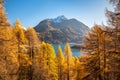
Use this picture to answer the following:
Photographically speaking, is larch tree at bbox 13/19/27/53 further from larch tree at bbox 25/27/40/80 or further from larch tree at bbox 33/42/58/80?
larch tree at bbox 33/42/58/80

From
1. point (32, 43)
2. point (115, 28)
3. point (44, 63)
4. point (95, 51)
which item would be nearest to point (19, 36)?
point (32, 43)

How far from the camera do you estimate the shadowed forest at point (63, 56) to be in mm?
15760

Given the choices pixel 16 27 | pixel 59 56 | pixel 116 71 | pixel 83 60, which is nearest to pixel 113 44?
pixel 116 71

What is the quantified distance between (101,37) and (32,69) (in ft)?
76.4

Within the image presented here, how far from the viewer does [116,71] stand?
619 inches

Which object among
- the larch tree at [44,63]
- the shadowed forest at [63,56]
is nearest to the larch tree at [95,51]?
the shadowed forest at [63,56]

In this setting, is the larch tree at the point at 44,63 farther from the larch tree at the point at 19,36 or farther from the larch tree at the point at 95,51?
the larch tree at the point at 95,51

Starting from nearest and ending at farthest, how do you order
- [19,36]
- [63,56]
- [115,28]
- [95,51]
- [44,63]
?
[115,28] < [95,51] < [19,36] < [44,63] < [63,56]

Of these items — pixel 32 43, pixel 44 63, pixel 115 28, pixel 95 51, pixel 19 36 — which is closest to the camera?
pixel 115 28

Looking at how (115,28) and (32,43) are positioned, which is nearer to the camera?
(115,28)

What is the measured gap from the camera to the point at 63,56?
5400cm

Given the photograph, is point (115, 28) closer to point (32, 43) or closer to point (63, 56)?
point (32, 43)

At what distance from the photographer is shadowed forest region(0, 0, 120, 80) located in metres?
15.8

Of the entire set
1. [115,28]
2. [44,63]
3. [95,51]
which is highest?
[115,28]
